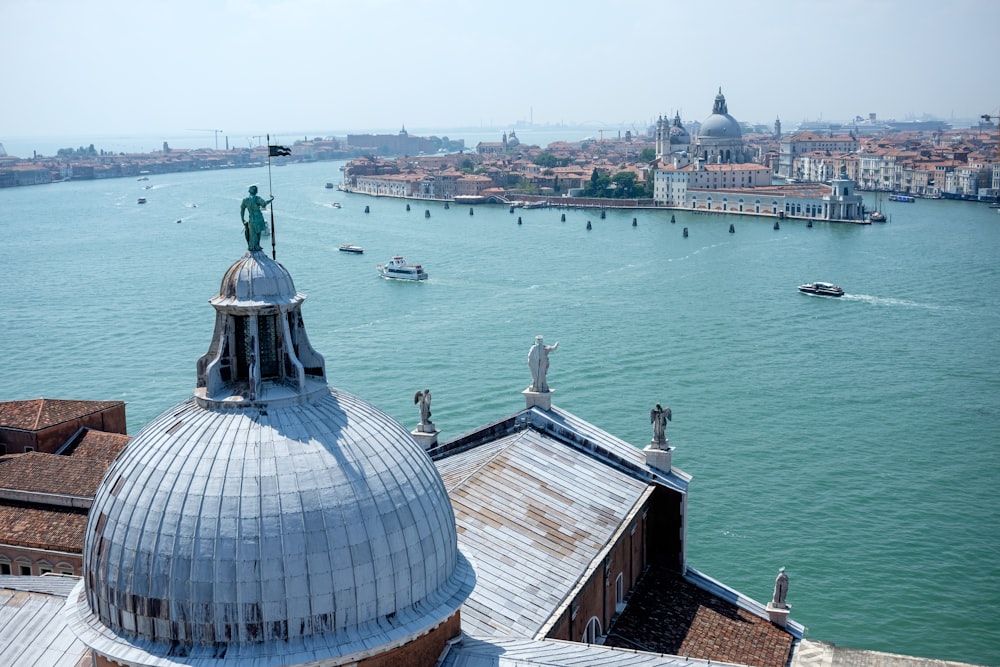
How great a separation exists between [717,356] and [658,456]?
24.8m

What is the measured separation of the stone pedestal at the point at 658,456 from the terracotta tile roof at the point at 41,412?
1297 centimetres

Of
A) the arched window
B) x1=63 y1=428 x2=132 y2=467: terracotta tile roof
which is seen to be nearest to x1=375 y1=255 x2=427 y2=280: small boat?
x1=63 y1=428 x2=132 y2=467: terracotta tile roof

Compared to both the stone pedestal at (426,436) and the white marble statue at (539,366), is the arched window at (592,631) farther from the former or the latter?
the stone pedestal at (426,436)

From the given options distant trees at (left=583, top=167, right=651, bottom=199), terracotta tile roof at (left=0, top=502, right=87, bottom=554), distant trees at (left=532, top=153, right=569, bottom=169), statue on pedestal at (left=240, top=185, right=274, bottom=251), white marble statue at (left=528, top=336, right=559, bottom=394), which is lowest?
terracotta tile roof at (left=0, top=502, right=87, bottom=554)

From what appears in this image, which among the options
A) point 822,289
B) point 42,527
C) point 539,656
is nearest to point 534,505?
point 539,656

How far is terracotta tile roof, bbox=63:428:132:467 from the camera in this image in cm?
2158

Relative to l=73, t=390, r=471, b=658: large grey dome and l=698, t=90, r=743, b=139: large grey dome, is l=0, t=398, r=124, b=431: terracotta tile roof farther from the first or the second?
l=698, t=90, r=743, b=139: large grey dome

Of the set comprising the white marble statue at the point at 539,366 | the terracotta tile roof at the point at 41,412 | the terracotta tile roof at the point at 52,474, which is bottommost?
the terracotta tile roof at the point at 52,474

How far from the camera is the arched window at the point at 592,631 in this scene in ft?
41.0

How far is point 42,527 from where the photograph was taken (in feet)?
59.9

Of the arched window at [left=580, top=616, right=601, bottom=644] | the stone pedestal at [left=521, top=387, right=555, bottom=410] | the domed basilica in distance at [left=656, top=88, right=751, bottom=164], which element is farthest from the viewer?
the domed basilica in distance at [left=656, top=88, right=751, bottom=164]

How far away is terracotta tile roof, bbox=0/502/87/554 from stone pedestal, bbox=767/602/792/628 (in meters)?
10.7

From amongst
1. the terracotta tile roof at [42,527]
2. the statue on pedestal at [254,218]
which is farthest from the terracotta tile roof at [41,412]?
the statue on pedestal at [254,218]

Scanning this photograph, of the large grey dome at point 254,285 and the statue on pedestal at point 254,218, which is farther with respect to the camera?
the statue on pedestal at point 254,218
